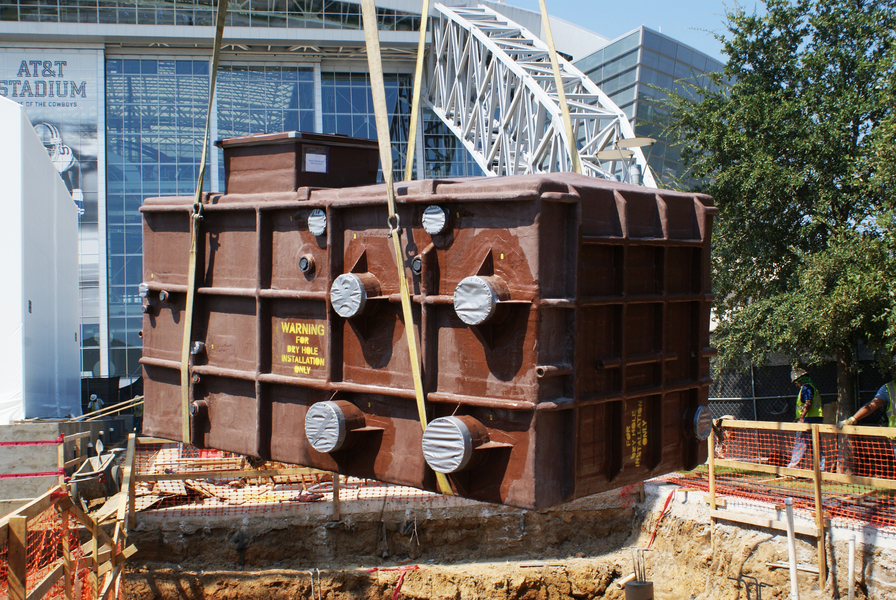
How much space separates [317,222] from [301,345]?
2.98 ft

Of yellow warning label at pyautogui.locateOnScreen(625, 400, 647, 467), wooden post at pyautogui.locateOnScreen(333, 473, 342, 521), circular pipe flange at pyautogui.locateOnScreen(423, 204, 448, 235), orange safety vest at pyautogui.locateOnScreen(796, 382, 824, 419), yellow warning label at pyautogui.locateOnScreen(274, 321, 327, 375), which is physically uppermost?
circular pipe flange at pyautogui.locateOnScreen(423, 204, 448, 235)

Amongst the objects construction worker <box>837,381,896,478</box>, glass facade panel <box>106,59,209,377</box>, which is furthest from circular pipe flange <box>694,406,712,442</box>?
glass facade panel <box>106,59,209,377</box>

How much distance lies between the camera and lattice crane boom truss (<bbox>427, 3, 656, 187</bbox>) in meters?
25.6

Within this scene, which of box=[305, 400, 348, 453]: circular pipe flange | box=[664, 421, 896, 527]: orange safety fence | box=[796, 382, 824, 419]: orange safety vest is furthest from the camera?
box=[796, 382, 824, 419]: orange safety vest

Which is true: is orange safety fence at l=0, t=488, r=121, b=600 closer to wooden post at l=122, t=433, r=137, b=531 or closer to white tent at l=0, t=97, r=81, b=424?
wooden post at l=122, t=433, r=137, b=531

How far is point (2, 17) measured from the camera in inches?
1447

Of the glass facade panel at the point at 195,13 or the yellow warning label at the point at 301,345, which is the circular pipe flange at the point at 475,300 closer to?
the yellow warning label at the point at 301,345

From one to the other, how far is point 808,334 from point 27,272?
63.5ft

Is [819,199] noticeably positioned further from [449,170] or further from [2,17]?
[2,17]

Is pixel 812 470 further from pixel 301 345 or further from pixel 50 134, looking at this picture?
pixel 50 134

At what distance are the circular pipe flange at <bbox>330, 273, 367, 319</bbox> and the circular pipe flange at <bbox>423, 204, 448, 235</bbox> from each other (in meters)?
0.60

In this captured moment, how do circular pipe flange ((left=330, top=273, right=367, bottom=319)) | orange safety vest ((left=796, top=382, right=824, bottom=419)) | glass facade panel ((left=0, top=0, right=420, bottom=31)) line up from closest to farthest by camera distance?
circular pipe flange ((left=330, top=273, right=367, bottom=319)) → orange safety vest ((left=796, top=382, right=824, bottom=419)) → glass facade panel ((left=0, top=0, right=420, bottom=31))

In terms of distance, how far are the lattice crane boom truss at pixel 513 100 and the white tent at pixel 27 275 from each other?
15.7 metres

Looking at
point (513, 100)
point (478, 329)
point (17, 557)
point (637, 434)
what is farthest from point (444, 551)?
point (513, 100)
